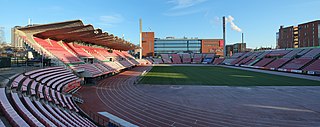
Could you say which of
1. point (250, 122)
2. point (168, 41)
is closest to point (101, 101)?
point (250, 122)

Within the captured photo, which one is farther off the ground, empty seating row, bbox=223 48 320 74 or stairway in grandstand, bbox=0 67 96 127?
empty seating row, bbox=223 48 320 74

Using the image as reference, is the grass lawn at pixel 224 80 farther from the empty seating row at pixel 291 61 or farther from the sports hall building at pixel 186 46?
the sports hall building at pixel 186 46

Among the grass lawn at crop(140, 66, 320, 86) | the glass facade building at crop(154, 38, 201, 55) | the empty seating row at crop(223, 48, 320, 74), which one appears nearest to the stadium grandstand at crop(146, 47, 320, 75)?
the empty seating row at crop(223, 48, 320, 74)

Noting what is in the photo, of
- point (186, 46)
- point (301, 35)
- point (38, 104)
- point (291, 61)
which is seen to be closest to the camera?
point (38, 104)

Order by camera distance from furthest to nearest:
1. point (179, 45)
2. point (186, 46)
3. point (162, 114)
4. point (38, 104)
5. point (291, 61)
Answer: point (179, 45)
point (186, 46)
point (291, 61)
point (162, 114)
point (38, 104)

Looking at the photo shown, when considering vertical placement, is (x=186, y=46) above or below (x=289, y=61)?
above

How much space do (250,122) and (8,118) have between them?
10909 millimetres

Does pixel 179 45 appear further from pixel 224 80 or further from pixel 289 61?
pixel 224 80

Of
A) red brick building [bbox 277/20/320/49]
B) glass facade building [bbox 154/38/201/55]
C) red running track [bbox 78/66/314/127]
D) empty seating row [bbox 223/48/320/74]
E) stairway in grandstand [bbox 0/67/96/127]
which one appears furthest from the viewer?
glass facade building [bbox 154/38/201/55]

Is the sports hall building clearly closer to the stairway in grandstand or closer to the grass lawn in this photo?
the grass lawn

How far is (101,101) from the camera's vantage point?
14992 mm

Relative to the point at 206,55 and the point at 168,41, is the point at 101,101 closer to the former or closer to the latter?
the point at 206,55

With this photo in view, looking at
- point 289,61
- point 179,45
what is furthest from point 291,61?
point 179,45

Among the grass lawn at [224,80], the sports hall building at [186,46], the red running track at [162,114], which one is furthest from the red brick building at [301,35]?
the red running track at [162,114]
